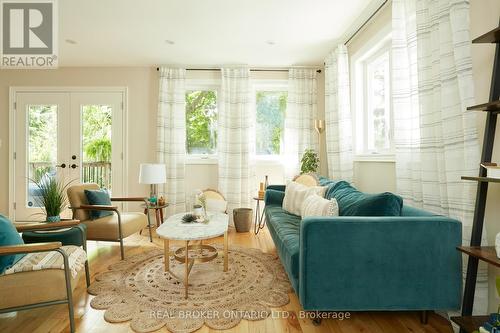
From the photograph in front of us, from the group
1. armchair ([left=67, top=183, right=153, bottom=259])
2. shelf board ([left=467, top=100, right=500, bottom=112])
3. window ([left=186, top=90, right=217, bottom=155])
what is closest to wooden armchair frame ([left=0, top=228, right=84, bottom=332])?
armchair ([left=67, top=183, right=153, bottom=259])

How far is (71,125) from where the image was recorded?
4723 mm

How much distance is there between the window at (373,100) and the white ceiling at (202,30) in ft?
1.54

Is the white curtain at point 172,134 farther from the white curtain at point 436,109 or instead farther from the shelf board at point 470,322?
the shelf board at point 470,322

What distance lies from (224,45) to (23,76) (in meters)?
3.63

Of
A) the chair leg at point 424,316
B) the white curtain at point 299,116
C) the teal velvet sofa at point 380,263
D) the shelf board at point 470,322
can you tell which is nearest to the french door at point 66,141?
the white curtain at point 299,116

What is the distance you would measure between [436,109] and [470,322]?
4.44 feet

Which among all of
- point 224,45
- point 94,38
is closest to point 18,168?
point 94,38

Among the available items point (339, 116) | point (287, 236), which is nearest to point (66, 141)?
point (287, 236)

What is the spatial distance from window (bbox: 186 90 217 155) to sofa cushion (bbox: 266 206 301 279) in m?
1.93

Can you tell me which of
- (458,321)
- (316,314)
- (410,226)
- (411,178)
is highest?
(411,178)

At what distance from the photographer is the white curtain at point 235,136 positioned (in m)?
4.58

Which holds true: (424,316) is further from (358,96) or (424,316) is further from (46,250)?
(358,96)

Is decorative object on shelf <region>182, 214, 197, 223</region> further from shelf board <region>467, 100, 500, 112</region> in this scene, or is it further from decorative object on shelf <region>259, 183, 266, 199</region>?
shelf board <region>467, 100, 500, 112</region>

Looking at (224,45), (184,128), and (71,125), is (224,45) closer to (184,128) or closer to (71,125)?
(184,128)
